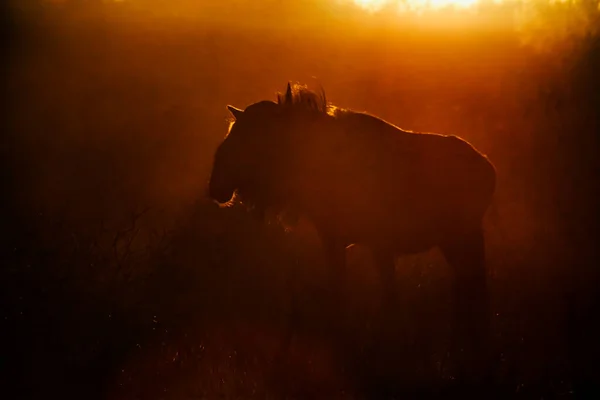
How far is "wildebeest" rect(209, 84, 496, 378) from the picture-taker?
16.5 feet

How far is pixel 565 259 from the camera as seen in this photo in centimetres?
653

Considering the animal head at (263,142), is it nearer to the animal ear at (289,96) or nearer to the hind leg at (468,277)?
the animal ear at (289,96)

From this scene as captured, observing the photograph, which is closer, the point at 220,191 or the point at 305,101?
the point at 305,101

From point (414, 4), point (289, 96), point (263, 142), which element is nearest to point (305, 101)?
point (289, 96)

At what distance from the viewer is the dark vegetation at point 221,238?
14.0 ft

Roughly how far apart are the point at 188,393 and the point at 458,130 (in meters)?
8.88

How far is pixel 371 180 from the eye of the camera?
16.7 ft

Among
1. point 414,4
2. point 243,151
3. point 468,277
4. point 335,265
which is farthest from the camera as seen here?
point 414,4

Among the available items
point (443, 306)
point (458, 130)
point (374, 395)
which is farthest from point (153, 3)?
point (374, 395)

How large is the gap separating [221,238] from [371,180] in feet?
7.62

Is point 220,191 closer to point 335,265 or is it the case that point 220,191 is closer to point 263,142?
point 263,142

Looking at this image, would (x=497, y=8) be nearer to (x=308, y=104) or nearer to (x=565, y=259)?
(x=565, y=259)

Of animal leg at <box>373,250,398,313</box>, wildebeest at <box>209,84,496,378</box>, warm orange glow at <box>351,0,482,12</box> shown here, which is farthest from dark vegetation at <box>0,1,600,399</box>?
warm orange glow at <box>351,0,482,12</box>

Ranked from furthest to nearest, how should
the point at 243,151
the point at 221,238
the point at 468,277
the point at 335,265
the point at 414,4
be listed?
the point at 414,4, the point at 221,238, the point at 243,151, the point at 335,265, the point at 468,277
